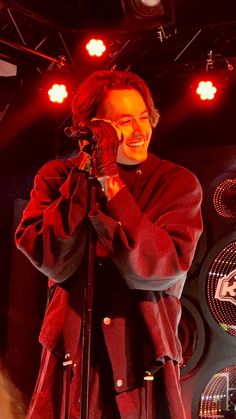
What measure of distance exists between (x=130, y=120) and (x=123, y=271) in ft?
1.71

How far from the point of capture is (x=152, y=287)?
157cm

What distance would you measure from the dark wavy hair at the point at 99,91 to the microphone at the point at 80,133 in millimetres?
363

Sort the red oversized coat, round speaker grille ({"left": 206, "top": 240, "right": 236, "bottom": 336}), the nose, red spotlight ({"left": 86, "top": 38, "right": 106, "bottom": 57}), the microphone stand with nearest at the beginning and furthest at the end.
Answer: the microphone stand < the red oversized coat < the nose < round speaker grille ({"left": 206, "top": 240, "right": 236, "bottom": 336}) < red spotlight ({"left": 86, "top": 38, "right": 106, "bottom": 57})

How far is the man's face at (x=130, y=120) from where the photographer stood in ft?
5.93

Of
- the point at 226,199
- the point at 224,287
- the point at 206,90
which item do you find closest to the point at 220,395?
the point at 224,287

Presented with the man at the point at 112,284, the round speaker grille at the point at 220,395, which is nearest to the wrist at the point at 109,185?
the man at the point at 112,284

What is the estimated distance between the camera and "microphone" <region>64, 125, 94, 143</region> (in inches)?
58.9

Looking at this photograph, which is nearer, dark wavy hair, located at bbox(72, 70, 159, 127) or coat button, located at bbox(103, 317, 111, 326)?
coat button, located at bbox(103, 317, 111, 326)

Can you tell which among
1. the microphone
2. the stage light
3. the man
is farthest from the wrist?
the stage light

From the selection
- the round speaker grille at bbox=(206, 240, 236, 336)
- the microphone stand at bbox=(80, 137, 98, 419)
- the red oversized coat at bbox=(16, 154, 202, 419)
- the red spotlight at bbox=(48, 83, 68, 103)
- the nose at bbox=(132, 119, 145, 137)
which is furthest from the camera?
the red spotlight at bbox=(48, 83, 68, 103)

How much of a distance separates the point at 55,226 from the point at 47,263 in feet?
0.33

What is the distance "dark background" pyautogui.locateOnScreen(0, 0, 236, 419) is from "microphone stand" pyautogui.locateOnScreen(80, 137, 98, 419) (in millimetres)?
1615

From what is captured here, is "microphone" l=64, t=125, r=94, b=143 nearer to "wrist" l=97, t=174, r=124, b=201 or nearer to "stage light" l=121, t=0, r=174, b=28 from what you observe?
"wrist" l=97, t=174, r=124, b=201

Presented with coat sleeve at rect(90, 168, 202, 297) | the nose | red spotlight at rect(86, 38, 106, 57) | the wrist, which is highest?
red spotlight at rect(86, 38, 106, 57)
